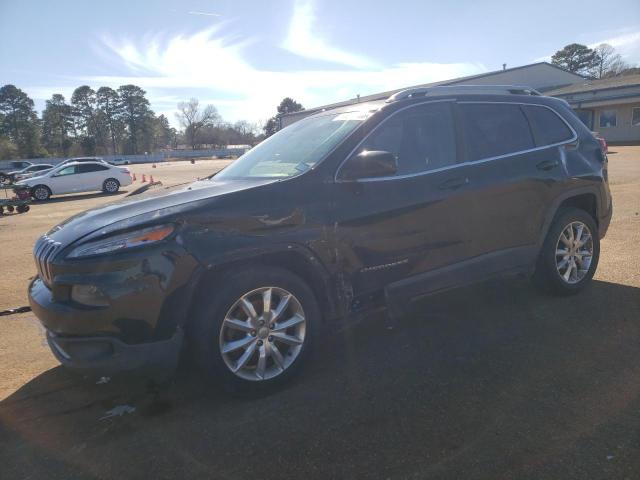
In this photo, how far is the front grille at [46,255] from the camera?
9.07ft

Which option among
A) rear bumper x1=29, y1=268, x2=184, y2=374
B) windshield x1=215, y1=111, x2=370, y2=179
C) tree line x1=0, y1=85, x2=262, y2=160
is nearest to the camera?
rear bumper x1=29, y1=268, x2=184, y2=374

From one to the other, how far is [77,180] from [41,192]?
1.58m

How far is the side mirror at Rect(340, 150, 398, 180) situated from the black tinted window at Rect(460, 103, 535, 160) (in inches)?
41.1

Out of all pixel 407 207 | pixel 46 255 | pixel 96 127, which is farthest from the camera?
pixel 96 127

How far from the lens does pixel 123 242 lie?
2.65 meters

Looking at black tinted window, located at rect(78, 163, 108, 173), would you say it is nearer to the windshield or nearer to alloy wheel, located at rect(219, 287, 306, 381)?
the windshield

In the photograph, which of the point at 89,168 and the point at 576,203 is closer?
the point at 576,203

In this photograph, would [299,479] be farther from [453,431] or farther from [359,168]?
[359,168]

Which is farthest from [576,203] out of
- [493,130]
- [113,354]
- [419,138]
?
[113,354]

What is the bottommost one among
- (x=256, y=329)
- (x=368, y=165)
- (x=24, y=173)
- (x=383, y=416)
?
(x=383, y=416)

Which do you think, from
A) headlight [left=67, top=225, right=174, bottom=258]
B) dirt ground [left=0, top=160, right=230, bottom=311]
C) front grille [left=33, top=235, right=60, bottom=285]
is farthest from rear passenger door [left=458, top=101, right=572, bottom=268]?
dirt ground [left=0, top=160, right=230, bottom=311]

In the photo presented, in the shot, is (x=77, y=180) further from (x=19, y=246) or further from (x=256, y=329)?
(x=256, y=329)

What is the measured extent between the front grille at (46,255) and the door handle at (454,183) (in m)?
2.75

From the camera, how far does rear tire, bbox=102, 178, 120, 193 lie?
21297mm
